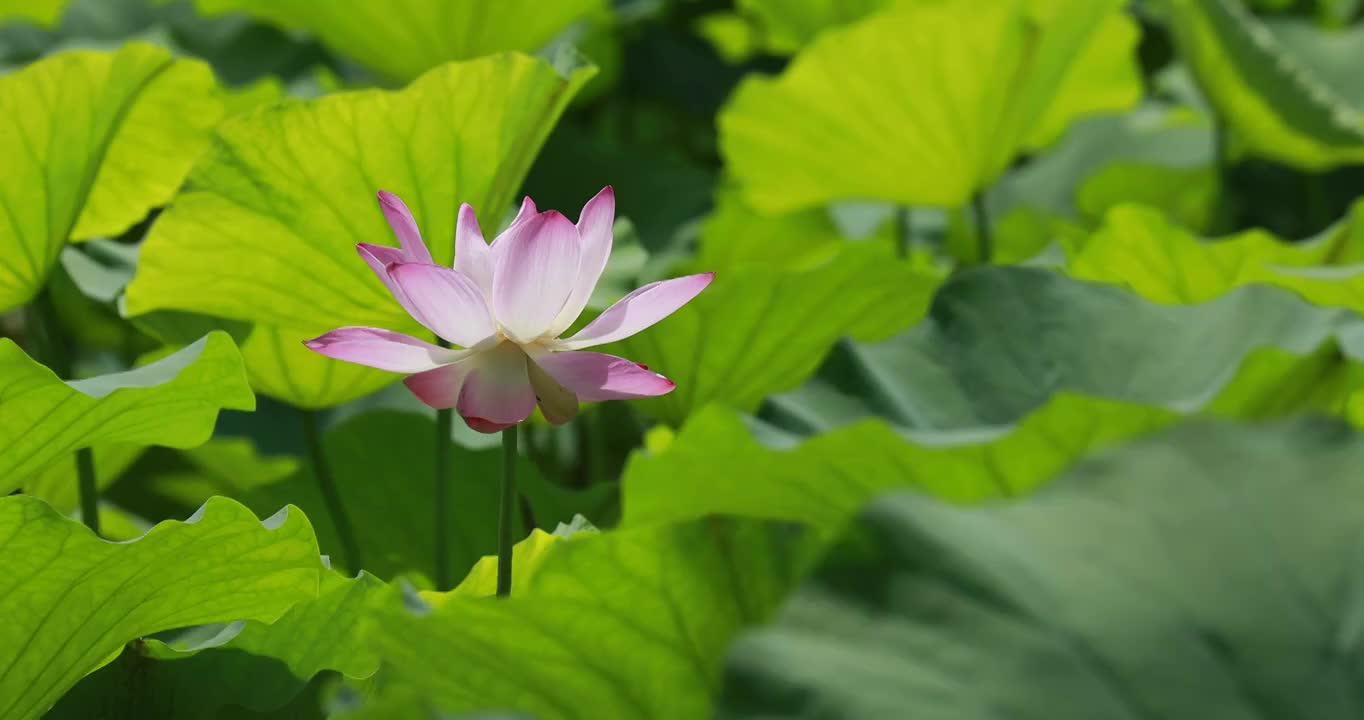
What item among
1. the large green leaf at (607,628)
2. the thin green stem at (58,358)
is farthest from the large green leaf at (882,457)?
the thin green stem at (58,358)

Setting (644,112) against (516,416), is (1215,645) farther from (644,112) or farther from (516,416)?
(644,112)

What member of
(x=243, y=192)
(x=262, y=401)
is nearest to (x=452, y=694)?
(x=243, y=192)

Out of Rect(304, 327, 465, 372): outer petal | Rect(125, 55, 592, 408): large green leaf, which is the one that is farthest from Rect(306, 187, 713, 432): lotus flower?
Rect(125, 55, 592, 408): large green leaf

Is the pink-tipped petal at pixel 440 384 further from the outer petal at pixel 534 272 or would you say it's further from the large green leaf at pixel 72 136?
the large green leaf at pixel 72 136

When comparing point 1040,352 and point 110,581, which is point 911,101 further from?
point 110,581

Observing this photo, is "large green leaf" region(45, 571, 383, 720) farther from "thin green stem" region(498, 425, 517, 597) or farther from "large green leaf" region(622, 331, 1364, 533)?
"large green leaf" region(622, 331, 1364, 533)

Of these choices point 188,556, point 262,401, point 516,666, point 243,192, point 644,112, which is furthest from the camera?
point 644,112

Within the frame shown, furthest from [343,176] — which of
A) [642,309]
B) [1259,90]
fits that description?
[1259,90]

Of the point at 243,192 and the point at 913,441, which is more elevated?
the point at 913,441
